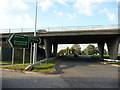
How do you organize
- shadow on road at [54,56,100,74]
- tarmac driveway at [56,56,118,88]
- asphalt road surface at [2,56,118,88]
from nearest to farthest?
asphalt road surface at [2,56,118,88]
tarmac driveway at [56,56,118,88]
shadow on road at [54,56,100,74]

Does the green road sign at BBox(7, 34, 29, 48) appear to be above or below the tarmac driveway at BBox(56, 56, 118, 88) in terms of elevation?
above

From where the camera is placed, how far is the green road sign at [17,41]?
12.2 m

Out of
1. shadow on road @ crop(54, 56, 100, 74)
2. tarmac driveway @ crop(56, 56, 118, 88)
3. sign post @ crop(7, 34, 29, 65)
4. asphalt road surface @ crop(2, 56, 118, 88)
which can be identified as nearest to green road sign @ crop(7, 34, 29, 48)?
sign post @ crop(7, 34, 29, 65)

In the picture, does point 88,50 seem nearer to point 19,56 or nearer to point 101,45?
point 101,45

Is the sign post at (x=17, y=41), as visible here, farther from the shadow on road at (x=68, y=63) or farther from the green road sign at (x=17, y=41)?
the shadow on road at (x=68, y=63)

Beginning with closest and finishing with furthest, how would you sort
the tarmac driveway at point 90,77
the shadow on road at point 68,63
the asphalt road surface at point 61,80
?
the asphalt road surface at point 61,80
the tarmac driveway at point 90,77
the shadow on road at point 68,63

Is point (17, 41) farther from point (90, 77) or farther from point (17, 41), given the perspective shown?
point (90, 77)

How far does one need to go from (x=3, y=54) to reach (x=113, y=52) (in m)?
22.1

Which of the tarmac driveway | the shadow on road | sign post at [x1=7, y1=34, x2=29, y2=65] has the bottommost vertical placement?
the shadow on road

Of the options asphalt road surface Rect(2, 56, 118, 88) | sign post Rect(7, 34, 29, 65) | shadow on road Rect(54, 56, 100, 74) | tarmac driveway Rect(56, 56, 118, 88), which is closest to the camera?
asphalt road surface Rect(2, 56, 118, 88)

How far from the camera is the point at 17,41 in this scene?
12.9 m

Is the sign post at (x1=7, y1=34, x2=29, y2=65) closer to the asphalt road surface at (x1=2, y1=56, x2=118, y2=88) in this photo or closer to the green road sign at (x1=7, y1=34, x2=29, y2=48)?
the green road sign at (x1=7, y1=34, x2=29, y2=48)

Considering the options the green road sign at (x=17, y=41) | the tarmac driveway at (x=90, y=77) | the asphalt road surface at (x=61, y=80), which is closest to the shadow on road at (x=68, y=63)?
the tarmac driveway at (x=90, y=77)

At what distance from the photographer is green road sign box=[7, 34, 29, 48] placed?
1223cm
